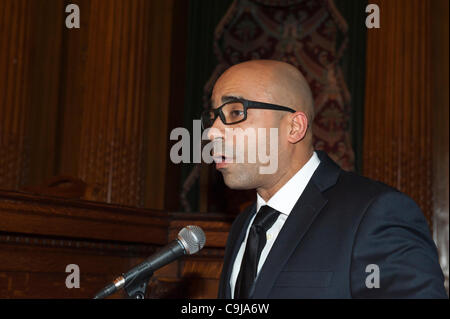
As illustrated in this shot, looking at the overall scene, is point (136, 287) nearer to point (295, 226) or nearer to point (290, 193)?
point (295, 226)

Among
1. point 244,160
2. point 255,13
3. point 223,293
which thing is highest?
point 255,13

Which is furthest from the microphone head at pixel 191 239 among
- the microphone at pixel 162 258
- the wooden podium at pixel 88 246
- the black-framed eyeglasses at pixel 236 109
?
the wooden podium at pixel 88 246

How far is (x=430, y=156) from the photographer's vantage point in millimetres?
4852

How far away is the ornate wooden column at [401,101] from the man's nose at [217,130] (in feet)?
10.8

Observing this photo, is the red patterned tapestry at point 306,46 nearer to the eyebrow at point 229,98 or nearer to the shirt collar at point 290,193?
the shirt collar at point 290,193

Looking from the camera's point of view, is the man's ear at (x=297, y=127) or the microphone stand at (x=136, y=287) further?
the man's ear at (x=297, y=127)

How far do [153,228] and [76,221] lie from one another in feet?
1.47

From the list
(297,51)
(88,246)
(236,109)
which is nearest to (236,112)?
(236,109)

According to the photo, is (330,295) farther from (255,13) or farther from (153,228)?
(255,13)

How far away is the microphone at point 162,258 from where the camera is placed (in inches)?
57.6

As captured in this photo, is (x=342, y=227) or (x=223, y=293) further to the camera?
(x=223, y=293)

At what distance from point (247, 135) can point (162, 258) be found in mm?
480

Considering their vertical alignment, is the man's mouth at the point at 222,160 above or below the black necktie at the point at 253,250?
above
